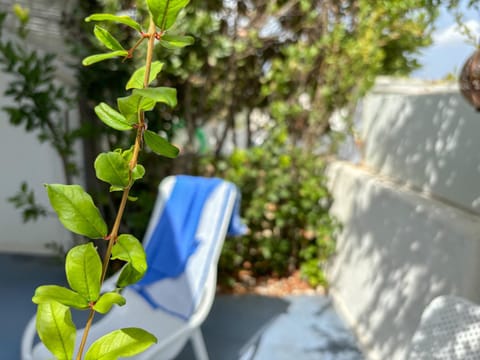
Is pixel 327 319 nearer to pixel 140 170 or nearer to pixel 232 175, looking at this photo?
pixel 232 175

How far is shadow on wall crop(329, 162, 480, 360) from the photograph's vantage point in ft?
8.88

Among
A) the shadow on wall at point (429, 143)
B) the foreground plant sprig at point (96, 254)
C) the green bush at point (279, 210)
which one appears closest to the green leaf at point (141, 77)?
the foreground plant sprig at point (96, 254)

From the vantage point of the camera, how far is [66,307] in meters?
0.55

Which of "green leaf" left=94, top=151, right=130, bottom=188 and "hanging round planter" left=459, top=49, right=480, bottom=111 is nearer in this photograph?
"green leaf" left=94, top=151, right=130, bottom=188

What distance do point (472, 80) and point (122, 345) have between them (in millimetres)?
1647

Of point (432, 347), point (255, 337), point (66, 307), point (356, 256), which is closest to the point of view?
point (66, 307)

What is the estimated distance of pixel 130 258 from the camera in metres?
0.56

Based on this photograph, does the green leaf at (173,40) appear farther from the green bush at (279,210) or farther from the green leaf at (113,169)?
the green bush at (279,210)

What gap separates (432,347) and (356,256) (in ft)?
8.54

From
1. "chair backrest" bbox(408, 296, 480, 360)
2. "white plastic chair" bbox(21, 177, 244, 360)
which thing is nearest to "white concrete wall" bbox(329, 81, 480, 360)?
"chair backrest" bbox(408, 296, 480, 360)

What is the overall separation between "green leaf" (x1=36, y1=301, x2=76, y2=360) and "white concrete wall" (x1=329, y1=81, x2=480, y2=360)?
2.29m

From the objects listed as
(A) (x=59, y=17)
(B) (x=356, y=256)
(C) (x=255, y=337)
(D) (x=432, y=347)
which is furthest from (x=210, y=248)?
(A) (x=59, y=17)

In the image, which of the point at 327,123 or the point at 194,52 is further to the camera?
the point at 327,123

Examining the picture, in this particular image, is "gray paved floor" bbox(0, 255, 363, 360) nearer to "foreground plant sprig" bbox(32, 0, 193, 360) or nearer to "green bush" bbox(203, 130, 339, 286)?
"green bush" bbox(203, 130, 339, 286)
